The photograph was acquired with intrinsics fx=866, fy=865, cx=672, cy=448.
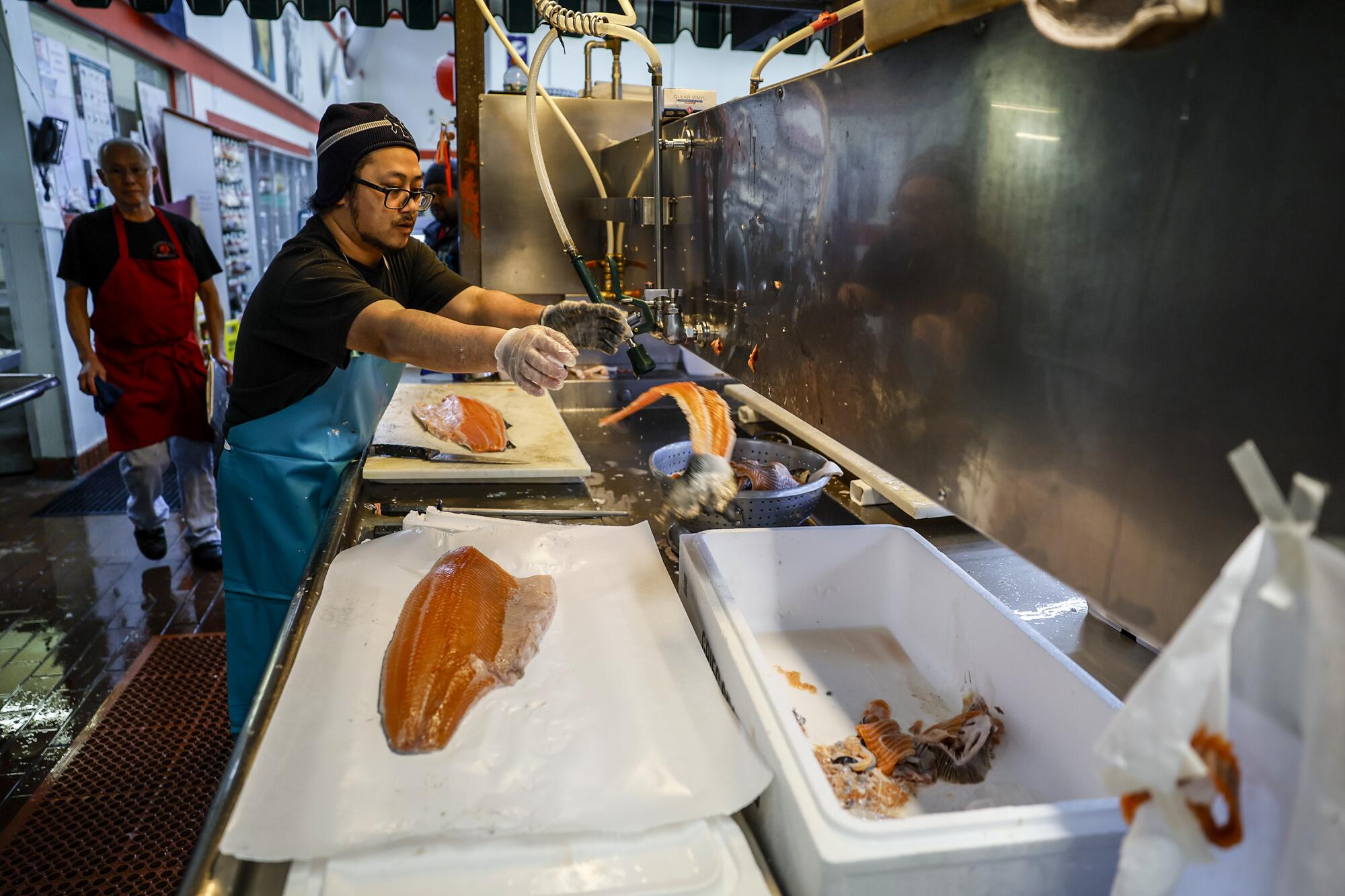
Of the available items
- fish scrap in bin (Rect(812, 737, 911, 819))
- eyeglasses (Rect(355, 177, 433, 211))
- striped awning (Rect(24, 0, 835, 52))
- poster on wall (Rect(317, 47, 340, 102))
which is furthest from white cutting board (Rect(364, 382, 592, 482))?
poster on wall (Rect(317, 47, 340, 102))

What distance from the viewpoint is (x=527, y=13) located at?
4016 mm

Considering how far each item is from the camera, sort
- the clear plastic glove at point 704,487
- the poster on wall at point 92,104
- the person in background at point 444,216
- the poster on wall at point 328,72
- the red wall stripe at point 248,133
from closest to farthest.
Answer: the clear plastic glove at point 704,487, the person in background at point 444,216, the poster on wall at point 92,104, the red wall stripe at point 248,133, the poster on wall at point 328,72

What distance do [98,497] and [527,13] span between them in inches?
158

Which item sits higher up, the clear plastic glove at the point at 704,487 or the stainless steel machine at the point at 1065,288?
the stainless steel machine at the point at 1065,288

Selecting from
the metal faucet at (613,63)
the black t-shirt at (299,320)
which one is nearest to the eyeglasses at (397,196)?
the black t-shirt at (299,320)

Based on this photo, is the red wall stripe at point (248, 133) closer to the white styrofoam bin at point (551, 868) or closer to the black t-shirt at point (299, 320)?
the black t-shirt at point (299, 320)

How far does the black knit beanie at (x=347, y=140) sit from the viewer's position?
2.33 meters

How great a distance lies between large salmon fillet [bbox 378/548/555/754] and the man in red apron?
3510 millimetres

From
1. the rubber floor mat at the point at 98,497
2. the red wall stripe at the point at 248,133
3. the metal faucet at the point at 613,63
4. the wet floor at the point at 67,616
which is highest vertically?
Result: the red wall stripe at the point at 248,133

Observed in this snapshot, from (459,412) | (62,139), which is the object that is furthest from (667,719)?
(62,139)

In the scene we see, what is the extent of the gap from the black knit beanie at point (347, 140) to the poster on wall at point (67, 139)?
4255mm

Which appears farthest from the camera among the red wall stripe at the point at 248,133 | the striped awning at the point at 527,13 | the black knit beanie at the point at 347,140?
the red wall stripe at the point at 248,133

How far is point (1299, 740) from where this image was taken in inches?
27.9

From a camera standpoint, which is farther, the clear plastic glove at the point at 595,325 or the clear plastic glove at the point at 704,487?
the clear plastic glove at the point at 595,325
